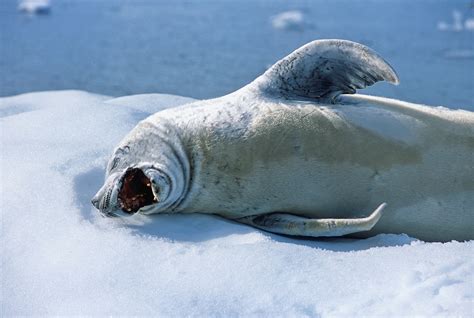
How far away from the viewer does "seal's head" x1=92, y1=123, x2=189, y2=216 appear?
6.77 ft

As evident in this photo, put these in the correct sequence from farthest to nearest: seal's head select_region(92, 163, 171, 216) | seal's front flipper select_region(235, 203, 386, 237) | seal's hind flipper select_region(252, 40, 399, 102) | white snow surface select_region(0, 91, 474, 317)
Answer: seal's hind flipper select_region(252, 40, 399, 102)
seal's head select_region(92, 163, 171, 216)
seal's front flipper select_region(235, 203, 386, 237)
white snow surface select_region(0, 91, 474, 317)

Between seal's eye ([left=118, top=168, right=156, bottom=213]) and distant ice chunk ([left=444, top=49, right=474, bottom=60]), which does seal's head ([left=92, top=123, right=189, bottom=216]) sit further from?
distant ice chunk ([left=444, top=49, right=474, bottom=60])

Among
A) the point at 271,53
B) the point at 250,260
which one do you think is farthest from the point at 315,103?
the point at 271,53

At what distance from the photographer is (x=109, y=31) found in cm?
1714

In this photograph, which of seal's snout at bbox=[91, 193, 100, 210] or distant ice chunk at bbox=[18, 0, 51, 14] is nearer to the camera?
seal's snout at bbox=[91, 193, 100, 210]

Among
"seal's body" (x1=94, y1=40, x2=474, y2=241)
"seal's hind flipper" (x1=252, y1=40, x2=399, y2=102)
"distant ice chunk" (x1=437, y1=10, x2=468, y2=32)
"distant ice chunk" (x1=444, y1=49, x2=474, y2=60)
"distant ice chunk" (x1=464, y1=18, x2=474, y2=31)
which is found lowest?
"distant ice chunk" (x1=437, y1=10, x2=468, y2=32)

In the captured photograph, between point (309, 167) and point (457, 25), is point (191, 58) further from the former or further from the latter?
point (457, 25)

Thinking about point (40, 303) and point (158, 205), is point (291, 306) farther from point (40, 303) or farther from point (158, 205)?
point (158, 205)

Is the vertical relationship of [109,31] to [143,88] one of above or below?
below

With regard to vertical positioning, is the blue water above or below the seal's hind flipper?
below

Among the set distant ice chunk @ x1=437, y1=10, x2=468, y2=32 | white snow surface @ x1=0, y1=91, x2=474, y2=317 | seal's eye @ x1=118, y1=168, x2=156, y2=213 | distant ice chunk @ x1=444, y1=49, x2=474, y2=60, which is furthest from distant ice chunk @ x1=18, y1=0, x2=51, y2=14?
seal's eye @ x1=118, y1=168, x2=156, y2=213

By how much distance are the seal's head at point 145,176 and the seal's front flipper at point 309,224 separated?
0.28 m

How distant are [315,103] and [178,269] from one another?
0.88 meters

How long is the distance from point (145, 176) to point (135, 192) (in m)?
0.07
